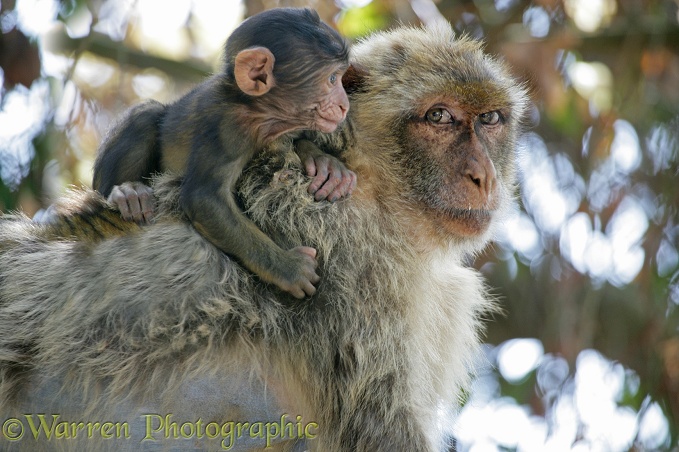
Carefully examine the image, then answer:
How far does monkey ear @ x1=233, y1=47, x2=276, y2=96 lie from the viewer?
370 centimetres

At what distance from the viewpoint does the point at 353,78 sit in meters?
4.30

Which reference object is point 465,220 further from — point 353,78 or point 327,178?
point 353,78

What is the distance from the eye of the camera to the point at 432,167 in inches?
160

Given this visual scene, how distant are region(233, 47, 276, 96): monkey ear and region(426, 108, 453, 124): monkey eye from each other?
0.77 metres

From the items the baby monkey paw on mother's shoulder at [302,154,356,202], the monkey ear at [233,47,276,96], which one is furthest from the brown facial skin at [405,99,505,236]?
the monkey ear at [233,47,276,96]

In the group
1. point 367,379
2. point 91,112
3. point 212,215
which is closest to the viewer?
point 212,215

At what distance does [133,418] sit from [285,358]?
2.08ft

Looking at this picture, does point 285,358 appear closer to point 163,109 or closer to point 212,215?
point 212,215

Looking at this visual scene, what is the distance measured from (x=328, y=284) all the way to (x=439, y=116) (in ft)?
2.92

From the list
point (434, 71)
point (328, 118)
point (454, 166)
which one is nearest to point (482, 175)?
point (454, 166)

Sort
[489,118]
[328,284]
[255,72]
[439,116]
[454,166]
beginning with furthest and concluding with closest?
[489,118]
[439,116]
[454,166]
[328,284]
[255,72]

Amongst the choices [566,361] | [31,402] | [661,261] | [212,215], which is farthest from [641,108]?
[31,402]

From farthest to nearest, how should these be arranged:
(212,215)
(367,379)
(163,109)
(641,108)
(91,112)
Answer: (641,108)
(91,112)
(163,109)
(367,379)
(212,215)

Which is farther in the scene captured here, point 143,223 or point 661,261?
point 661,261
